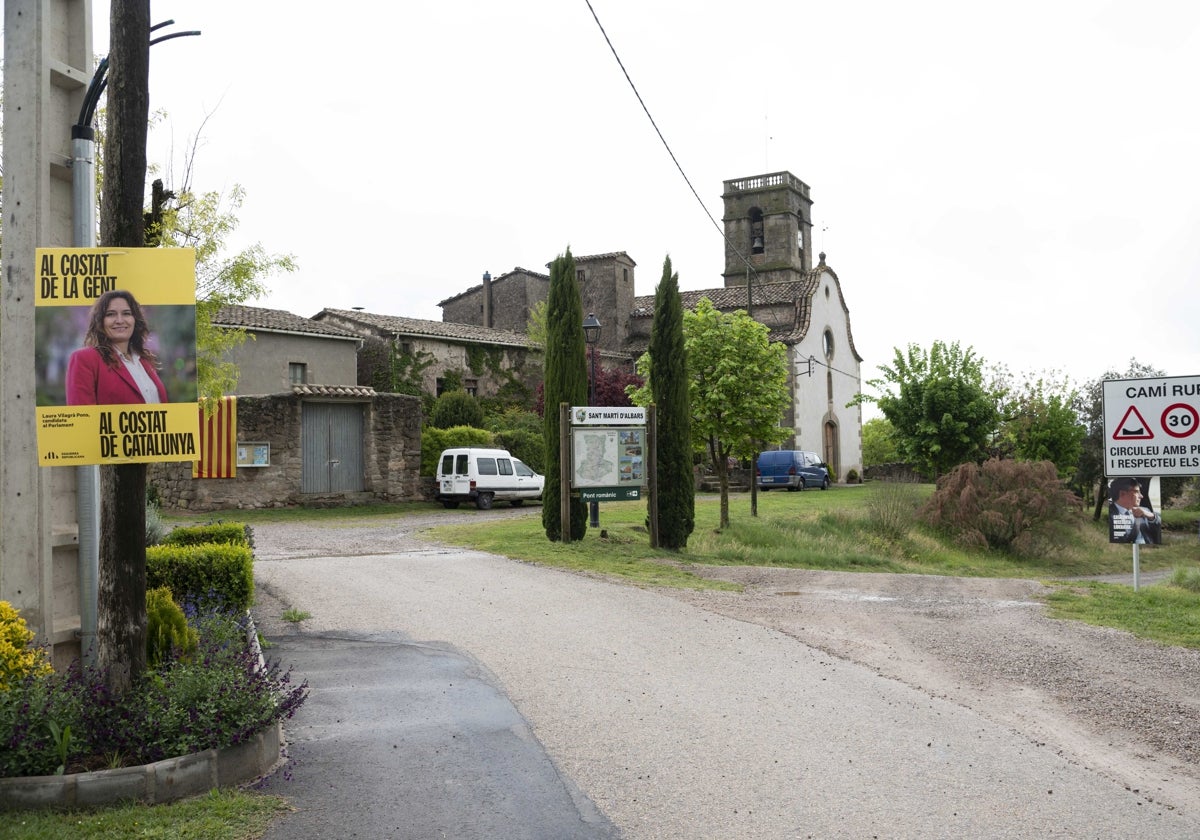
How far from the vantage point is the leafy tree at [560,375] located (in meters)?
17.3

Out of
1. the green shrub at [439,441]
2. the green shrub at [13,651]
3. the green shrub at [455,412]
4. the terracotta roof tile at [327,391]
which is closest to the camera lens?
the green shrub at [13,651]

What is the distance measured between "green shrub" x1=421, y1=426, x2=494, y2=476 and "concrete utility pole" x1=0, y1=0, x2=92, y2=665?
22.8 metres

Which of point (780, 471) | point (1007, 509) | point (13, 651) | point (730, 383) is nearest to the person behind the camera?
point (13, 651)

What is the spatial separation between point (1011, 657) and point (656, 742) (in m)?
4.23

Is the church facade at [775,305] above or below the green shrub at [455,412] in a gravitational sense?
above

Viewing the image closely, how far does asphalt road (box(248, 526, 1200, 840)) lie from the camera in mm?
4754

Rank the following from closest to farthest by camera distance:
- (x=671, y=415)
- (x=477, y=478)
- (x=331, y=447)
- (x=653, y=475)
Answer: (x=653, y=475), (x=671, y=415), (x=331, y=447), (x=477, y=478)

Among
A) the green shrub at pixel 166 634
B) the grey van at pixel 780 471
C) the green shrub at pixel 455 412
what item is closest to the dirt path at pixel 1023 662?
the green shrub at pixel 166 634

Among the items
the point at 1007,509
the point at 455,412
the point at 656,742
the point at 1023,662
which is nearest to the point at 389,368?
the point at 455,412

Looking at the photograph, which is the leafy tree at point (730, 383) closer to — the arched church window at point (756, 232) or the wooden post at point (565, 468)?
the wooden post at point (565, 468)

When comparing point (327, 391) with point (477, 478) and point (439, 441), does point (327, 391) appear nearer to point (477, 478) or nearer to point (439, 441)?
point (439, 441)

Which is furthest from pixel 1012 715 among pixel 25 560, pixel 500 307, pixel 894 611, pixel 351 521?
pixel 500 307

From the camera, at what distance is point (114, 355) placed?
5473 millimetres

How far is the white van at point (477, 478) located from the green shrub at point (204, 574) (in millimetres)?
18014
